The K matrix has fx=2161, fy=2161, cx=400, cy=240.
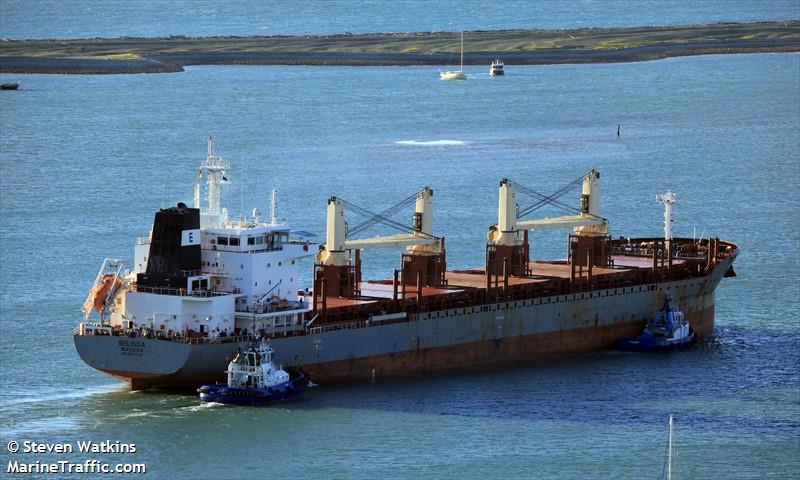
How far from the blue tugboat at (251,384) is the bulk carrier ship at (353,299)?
99 cm

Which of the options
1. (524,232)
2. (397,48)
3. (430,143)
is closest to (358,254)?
(524,232)

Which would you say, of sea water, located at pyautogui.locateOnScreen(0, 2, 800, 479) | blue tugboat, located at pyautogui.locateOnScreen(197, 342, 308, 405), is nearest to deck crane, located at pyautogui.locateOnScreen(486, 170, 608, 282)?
sea water, located at pyautogui.locateOnScreen(0, 2, 800, 479)

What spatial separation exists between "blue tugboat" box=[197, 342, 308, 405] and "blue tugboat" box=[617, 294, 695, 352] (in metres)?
15.7

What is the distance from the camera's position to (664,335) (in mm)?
73062

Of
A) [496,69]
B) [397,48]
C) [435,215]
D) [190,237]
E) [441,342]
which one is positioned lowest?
[441,342]

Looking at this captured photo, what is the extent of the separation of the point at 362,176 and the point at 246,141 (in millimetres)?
17720

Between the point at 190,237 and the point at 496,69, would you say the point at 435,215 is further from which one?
the point at 496,69

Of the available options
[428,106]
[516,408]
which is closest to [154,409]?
[516,408]

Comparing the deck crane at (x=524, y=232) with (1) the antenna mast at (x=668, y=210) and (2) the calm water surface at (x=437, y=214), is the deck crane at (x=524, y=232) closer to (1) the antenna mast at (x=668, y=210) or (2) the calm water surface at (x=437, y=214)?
(1) the antenna mast at (x=668, y=210)

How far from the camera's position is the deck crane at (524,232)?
7269 cm

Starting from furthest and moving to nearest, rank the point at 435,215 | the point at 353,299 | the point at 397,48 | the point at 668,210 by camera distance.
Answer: the point at 397,48 → the point at 435,215 → the point at 668,210 → the point at 353,299

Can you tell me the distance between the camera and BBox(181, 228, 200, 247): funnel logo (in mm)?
63341

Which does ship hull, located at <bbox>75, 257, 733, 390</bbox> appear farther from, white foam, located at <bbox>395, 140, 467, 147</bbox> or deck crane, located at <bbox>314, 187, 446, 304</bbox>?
white foam, located at <bbox>395, 140, 467, 147</bbox>

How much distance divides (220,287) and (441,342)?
7959 millimetres
